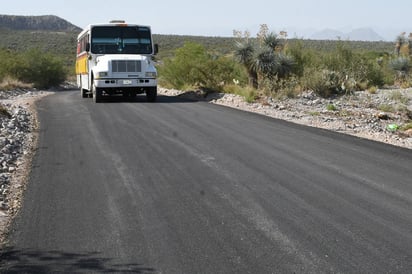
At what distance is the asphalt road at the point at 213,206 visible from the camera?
466 centimetres

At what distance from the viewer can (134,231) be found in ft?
17.7

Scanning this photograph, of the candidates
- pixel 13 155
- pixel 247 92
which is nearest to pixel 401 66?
pixel 247 92

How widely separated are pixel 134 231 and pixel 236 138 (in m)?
6.02

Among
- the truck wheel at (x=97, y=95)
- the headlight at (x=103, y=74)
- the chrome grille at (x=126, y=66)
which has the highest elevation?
the chrome grille at (x=126, y=66)

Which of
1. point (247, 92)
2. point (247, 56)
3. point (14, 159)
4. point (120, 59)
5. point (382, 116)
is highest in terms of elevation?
point (247, 56)

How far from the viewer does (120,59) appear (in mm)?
19547

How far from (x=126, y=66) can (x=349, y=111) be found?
8.67 m

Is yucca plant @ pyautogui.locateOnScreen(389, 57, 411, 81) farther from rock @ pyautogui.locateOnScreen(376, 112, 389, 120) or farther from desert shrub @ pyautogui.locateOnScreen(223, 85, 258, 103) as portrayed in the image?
rock @ pyautogui.locateOnScreen(376, 112, 389, 120)

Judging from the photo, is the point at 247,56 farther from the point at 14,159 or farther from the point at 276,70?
the point at 14,159

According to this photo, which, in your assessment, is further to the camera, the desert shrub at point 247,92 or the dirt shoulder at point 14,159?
the desert shrub at point 247,92

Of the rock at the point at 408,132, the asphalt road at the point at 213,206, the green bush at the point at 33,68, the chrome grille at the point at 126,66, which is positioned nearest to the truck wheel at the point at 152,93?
the chrome grille at the point at 126,66

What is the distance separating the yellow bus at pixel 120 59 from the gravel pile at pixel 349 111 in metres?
3.09

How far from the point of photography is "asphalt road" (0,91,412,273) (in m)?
4.66

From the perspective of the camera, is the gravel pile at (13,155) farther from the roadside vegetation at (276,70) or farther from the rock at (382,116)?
the rock at (382,116)
